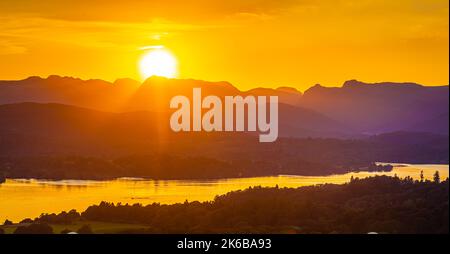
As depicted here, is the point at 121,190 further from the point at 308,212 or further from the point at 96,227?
the point at 308,212

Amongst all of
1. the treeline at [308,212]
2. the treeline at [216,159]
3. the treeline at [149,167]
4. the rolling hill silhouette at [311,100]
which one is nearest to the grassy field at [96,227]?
the treeline at [308,212]

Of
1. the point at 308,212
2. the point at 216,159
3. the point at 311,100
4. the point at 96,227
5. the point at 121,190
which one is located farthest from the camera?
the point at 311,100

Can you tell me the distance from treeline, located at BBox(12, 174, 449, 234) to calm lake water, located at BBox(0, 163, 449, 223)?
4.91 feet

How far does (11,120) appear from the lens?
2328cm

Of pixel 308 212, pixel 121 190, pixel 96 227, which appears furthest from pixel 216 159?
pixel 308 212

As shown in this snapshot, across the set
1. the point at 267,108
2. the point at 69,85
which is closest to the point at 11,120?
the point at 69,85

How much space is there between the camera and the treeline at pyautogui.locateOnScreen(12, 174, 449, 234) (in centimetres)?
1055

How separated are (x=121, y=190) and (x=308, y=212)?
8.20m

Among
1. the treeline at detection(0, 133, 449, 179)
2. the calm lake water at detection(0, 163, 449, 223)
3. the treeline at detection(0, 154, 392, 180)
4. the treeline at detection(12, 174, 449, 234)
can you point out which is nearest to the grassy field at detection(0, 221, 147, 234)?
the treeline at detection(12, 174, 449, 234)

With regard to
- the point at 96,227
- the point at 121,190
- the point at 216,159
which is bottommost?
the point at 96,227

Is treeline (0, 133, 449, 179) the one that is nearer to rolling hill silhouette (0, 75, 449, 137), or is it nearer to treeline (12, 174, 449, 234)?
rolling hill silhouette (0, 75, 449, 137)

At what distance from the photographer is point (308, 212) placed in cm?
1147

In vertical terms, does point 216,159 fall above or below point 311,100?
below
